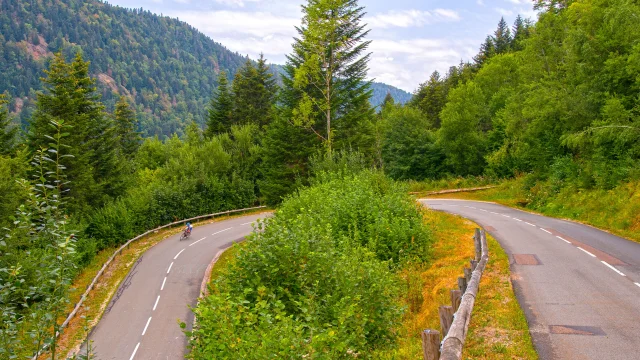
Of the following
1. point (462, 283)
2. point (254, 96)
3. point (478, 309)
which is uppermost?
point (254, 96)

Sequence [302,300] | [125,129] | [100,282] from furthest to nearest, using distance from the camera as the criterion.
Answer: [125,129]
[100,282]
[302,300]

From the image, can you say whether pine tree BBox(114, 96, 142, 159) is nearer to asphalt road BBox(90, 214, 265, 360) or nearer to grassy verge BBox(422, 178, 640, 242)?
asphalt road BBox(90, 214, 265, 360)

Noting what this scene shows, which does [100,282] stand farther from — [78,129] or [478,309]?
[478,309]

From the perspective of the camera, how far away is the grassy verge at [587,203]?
20.5m

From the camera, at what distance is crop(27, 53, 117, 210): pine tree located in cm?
2936

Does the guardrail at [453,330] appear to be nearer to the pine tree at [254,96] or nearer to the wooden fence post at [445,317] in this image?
the wooden fence post at [445,317]

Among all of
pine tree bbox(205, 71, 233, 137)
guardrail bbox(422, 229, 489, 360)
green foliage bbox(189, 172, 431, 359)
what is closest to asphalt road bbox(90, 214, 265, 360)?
green foliage bbox(189, 172, 431, 359)

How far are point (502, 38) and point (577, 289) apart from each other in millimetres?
81115

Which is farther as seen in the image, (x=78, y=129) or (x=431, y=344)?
(x=78, y=129)

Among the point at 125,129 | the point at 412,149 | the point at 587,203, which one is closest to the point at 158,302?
the point at 587,203

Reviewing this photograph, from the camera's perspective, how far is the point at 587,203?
82.6 ft

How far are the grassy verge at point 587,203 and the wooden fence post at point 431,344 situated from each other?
58.5 ft

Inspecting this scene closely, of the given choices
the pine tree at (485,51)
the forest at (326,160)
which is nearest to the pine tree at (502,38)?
the pine tree at (485,51)

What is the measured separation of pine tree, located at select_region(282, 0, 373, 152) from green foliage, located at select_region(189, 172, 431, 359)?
54.5 ft
